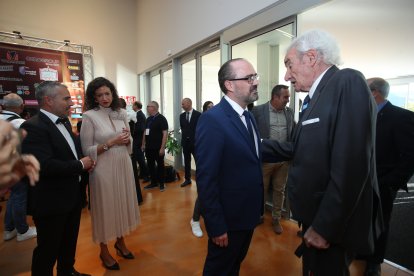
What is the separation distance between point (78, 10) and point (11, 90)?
10.4ft

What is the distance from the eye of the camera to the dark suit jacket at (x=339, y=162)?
0.95 metres

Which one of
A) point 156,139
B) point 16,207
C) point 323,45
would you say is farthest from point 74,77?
point 323,45

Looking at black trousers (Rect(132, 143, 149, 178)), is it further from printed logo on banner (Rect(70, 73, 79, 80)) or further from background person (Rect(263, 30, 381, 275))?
background person (Rect(263, 30, 381, 275))

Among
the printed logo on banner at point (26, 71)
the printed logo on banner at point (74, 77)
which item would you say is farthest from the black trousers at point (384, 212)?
the printed logo on banner at point (26, 71)

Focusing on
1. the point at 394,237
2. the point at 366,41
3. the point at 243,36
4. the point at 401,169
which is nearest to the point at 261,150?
the point at 401,169


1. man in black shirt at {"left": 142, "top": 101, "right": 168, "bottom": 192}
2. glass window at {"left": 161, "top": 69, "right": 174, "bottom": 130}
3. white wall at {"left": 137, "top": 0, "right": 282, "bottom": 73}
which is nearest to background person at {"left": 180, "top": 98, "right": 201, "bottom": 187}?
man in black shirt at {"left": 142, "top": 101, "right": 168, "bottom": 192}

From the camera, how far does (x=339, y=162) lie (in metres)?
0.96

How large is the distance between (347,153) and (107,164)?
6.01 ft

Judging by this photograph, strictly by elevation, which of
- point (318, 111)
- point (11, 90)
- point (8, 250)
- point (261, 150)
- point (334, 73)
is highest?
point (11, 90)

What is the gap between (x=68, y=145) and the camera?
178 centimetres

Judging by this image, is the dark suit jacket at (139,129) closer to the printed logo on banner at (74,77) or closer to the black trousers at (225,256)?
the printed logo on banner at (74,77)

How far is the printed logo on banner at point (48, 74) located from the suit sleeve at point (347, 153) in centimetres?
808

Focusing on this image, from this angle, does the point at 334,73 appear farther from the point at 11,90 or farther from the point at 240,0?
the point at 11,90

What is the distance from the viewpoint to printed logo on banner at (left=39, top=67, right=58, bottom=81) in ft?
22.8
